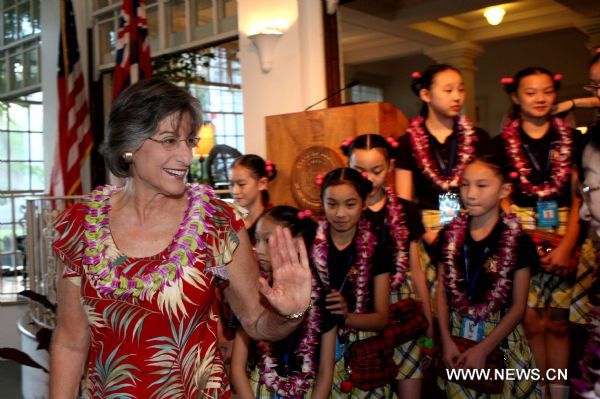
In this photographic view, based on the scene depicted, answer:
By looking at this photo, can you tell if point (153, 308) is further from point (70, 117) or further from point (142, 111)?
point (70, 117)

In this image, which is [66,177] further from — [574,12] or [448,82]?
[574,12]

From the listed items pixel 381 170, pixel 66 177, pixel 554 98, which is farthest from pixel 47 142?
pixel 554 98

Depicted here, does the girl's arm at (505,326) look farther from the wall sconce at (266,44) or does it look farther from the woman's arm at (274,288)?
the wall sconce at (266,44)

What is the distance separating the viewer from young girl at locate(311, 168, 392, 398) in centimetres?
270

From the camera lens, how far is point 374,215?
3137mm

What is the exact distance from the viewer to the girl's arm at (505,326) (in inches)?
103

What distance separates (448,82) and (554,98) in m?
0.51

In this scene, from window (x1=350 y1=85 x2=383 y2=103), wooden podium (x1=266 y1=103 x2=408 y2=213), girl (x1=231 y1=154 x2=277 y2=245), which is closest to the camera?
wooden podium (x1=266 y1=103 x2=408 y2=213)

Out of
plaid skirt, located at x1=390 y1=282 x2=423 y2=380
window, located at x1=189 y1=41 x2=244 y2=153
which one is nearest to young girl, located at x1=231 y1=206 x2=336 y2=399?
plaid skirt, located at x1=390 y1=282 x2=423 y2=380

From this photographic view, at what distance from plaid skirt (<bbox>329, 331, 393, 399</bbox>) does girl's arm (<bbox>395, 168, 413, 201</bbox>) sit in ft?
2.84

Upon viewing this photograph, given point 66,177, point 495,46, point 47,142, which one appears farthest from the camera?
point 495,46

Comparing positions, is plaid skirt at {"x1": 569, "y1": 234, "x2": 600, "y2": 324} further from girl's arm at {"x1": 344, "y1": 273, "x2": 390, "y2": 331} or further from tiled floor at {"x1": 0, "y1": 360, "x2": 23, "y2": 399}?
tiled floor at {"x1": 0, "y1": 360, "x2": 23, "y2": 399}

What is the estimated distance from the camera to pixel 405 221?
311 centimetres

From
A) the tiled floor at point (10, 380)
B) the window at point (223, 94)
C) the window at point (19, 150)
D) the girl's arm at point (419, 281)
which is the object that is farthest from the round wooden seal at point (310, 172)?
the window at point (19, 150)
